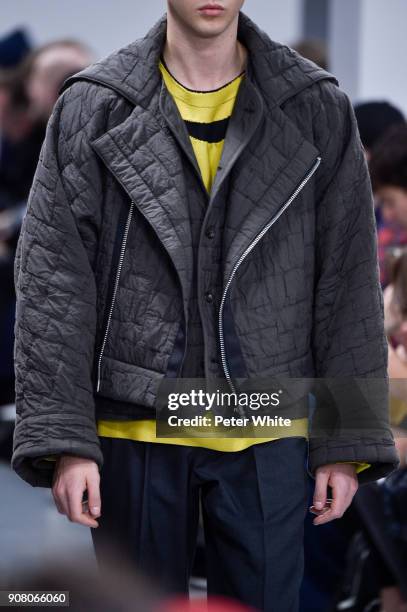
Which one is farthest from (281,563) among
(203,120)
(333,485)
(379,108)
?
(379,108)

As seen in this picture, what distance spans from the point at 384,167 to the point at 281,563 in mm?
1899

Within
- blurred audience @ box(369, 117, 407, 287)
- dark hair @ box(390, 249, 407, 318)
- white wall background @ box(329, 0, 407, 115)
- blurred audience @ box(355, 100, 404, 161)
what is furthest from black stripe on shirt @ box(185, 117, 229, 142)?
white wall background @ box(329, 0, 407, 115)

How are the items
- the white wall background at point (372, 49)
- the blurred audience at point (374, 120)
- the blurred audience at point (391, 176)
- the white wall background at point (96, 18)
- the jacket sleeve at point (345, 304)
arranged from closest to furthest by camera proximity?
the jacket sleeve at point (345, 304) → the blurred audience at point (391, 176) → the blurred audience at point (374, 120) → the white wall background at point (372, 49) → the white wall background at point (96, 18)

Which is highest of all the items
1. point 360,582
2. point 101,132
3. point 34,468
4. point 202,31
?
point 202,31

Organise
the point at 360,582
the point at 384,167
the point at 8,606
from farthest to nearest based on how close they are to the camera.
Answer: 1. the point at 384,167
2. the point at 360,582
3. the point at 8,606

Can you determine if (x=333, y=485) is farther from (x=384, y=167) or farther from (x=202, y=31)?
(x=384, y=167)

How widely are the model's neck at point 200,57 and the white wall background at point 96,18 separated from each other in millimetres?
4449

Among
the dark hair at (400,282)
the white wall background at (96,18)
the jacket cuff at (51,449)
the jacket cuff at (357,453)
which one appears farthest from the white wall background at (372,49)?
the jacket cuff at (51,449)

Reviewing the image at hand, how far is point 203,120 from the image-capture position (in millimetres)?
1826

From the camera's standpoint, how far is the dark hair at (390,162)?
11.5ft

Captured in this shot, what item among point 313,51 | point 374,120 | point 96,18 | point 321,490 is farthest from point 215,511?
point 96,18

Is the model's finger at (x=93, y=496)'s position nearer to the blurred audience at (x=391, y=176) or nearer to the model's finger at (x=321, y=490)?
the model's finger at (x=321, y=490)

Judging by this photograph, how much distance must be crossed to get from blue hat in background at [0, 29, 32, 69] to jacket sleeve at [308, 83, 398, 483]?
3282mm

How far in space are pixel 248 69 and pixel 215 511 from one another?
→ 635 mm
